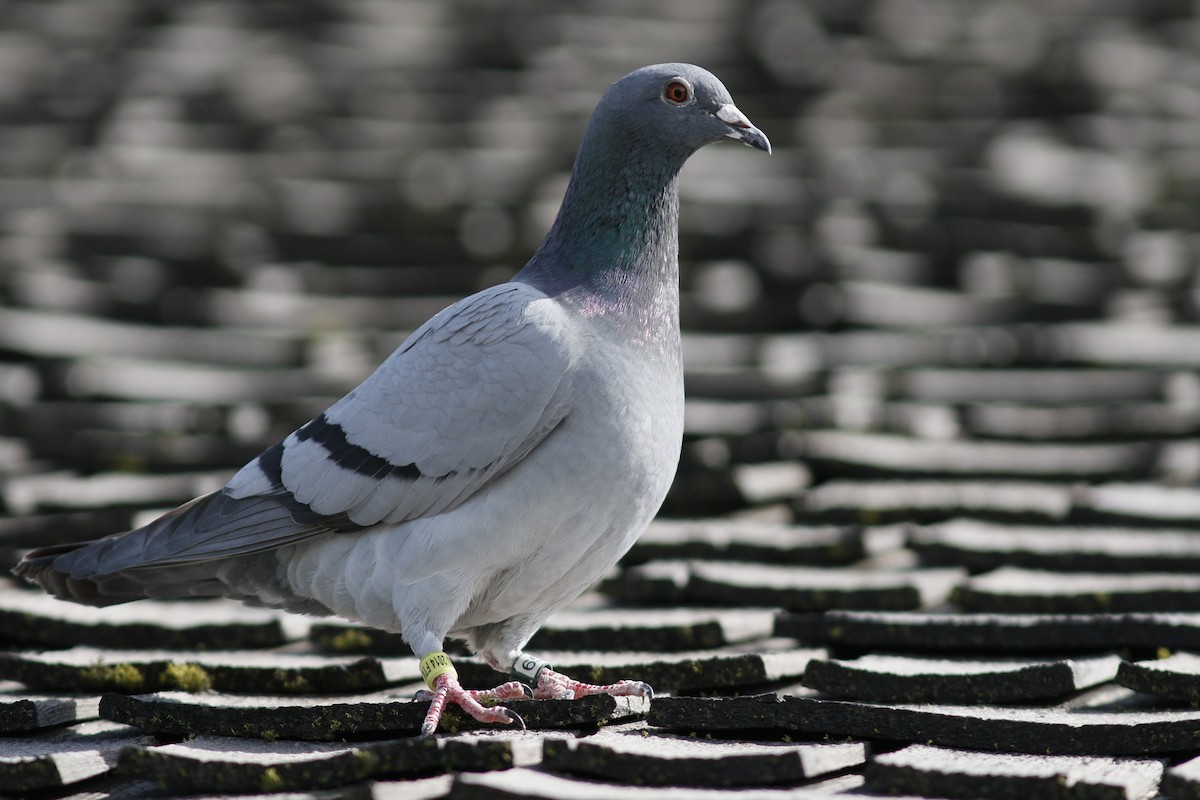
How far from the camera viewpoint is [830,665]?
2588mm

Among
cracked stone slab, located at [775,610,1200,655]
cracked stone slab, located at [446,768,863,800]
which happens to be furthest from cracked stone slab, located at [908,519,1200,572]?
cracked stone slab, located at [446,768,863,800]

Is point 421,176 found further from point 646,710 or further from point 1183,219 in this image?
point 646,710

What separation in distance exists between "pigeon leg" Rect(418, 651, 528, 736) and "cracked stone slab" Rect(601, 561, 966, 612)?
27.0 inches

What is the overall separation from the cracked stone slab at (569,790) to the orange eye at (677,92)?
63.0 inches

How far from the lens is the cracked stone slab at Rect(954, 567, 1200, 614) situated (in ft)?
9.92

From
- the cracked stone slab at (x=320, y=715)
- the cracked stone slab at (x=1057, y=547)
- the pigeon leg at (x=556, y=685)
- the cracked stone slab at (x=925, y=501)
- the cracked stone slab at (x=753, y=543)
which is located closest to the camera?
the cracked stone slab at (x=320, y=715)

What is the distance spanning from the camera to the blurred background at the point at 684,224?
4.29 meters

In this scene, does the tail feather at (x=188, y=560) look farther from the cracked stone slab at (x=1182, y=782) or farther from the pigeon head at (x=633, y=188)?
the cracked stone slab at (x=1182, y=782)

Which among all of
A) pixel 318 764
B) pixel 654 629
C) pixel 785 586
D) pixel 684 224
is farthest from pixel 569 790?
pixel 684 224

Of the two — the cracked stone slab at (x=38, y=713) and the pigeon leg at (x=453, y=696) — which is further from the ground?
the cracked stone slab at (x=38, y=713)

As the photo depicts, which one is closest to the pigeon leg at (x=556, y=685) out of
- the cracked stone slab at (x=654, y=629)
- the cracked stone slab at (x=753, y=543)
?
the cracked stone slab at (x=654, y=629)

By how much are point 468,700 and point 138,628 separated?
103 cm

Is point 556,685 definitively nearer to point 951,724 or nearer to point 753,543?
point 951,724

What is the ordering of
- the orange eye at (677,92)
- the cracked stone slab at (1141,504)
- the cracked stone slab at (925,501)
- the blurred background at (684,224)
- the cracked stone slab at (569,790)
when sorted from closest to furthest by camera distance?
the cracked stone slab at (569,790) < the orange eye at (677,92) < the cracked stone slab at (1141,504) < the cracked stone slab at (925,501) < the blurred background at (684,224)
